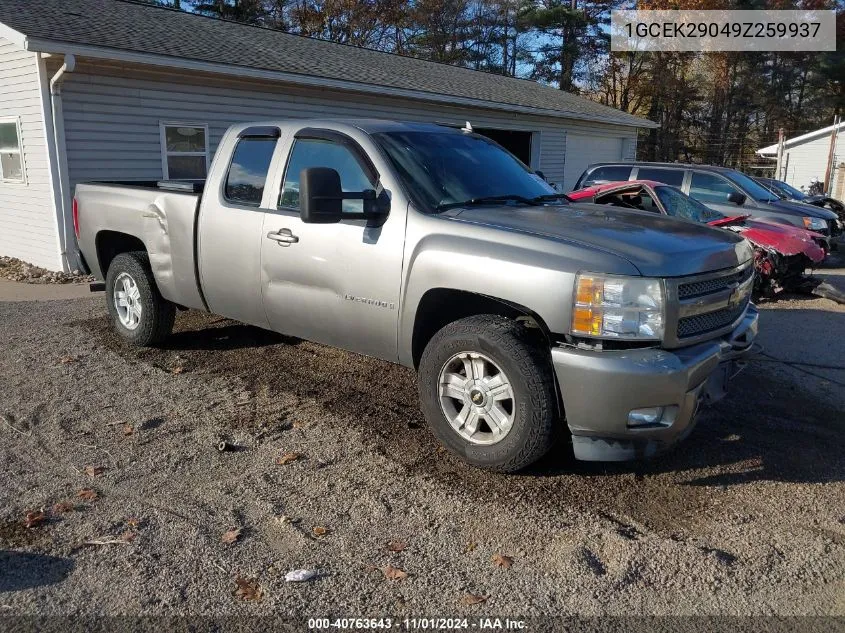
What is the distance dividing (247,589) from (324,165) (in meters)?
2.87

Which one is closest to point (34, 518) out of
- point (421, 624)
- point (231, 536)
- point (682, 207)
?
point (231, 536)

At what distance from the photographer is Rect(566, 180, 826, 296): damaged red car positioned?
29.9 feet

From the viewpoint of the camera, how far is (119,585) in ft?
9.73

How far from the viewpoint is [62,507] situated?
11.8 ft

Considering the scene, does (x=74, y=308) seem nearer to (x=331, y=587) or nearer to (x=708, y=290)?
(x=331, y=587)

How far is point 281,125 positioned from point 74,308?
14.9ft

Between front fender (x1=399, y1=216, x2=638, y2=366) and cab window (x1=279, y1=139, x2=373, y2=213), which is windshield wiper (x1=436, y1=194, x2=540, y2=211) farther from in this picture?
cab window (x1=279, y1=139, x2=373, y2=213)

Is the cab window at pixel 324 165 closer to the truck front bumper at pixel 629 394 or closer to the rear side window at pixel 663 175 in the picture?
the truck front bumper at pixel 629 394

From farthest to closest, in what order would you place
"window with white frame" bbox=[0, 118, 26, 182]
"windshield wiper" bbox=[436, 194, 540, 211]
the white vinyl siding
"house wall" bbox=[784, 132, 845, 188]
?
"house wall" bbox=[784, 132, 845, 188]
"window with white frame" bbox=[0, 118, 26, 182]
the white vinyl siding
"windshield wiper" bbox=[436, 194, 540, 211]

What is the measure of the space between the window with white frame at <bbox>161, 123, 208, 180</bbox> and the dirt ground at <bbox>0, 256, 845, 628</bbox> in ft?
22.6

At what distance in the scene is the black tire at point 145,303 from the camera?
6.07 metres

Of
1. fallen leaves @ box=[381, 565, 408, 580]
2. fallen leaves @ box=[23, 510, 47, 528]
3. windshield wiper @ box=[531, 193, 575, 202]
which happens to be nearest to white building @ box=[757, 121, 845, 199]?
windshield wiper @ box=[531, 193, 575, 202]

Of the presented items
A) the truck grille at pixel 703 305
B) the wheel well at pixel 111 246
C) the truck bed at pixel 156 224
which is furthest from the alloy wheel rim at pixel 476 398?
the wheel well at pixel 111 246

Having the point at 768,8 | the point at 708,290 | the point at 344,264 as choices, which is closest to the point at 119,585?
the point at 344,264
